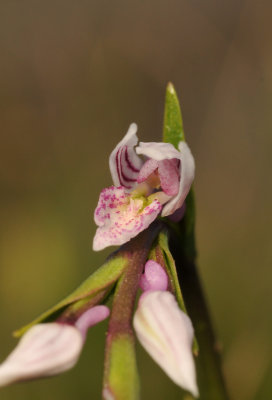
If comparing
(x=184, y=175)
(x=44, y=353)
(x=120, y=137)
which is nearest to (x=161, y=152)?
(x=184, y=175)

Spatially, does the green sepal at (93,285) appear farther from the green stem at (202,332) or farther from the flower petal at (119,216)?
the green stem at (202,332)

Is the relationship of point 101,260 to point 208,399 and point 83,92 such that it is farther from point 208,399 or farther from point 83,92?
point 83,92

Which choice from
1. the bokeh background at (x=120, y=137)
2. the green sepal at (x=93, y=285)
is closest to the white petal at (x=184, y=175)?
the green sepal at (x=93, y=285)

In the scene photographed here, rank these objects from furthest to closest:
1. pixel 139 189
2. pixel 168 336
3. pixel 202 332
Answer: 1. pixel 202 332
2. pixel 139 189
3. pixel 168 336

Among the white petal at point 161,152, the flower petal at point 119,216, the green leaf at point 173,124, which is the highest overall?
the green leaf at point 173,124

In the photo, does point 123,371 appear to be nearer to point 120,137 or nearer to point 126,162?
point 126,162

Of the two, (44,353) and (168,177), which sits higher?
(168,177)

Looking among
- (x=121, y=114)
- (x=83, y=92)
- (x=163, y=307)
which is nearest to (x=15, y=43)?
(x=83, y=92)
